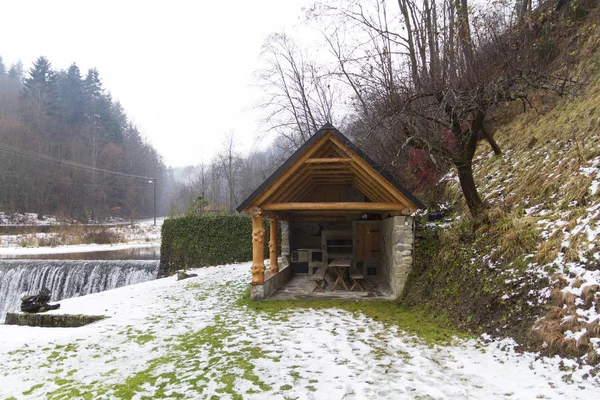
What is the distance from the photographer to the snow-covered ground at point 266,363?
354cm

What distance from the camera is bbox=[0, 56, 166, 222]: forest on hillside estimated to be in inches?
1361

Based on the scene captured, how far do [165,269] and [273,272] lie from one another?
27.5ft

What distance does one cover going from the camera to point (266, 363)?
435cm

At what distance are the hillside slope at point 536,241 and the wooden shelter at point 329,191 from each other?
55.0 inches

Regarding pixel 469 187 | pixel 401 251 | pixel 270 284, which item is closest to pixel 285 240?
pixel 270 284

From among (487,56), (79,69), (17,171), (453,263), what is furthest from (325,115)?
(79,69)

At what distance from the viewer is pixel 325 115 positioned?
1767 centimetres

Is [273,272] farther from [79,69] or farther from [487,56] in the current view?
[79,69]

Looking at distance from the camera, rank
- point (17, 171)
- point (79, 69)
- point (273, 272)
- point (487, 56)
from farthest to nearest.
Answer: point (79, 69) → point (17, 171) → point (273, 272) → point (487, 56)

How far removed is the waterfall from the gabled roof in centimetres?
882

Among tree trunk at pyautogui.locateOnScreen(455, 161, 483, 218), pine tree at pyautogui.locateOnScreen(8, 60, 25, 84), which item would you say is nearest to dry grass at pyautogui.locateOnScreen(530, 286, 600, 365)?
tree trunk at pyautogui.locateOnScreen(455, 161, 483, 218)

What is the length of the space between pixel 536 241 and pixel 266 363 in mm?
4118

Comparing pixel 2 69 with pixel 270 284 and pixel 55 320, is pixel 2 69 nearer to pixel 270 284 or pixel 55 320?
pixel 55 320

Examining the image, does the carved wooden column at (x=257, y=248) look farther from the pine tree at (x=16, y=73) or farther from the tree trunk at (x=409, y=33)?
the pine tree at (x=16, y=73)
